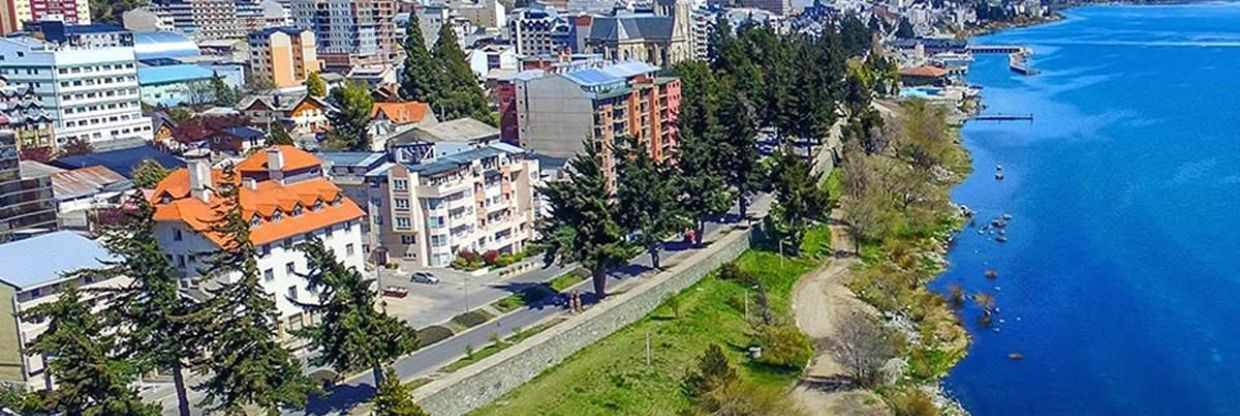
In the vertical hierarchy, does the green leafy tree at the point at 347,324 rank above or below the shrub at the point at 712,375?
above

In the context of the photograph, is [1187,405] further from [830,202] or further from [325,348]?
[325,348]

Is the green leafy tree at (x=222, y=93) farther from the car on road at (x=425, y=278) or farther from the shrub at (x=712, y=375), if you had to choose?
the shrub at (x=712, y=375)

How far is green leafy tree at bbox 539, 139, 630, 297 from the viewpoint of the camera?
2456 centimetres

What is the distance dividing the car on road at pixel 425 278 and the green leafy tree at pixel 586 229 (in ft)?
10.2

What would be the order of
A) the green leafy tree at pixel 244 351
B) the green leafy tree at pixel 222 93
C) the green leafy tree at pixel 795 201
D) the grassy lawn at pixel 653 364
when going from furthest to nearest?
the green leafy tree at pixel 222 93 → the green leafy tree at pixel 795 201 → the grassy lawn at pixel 653 364 → the green leafy tree at pixel 244 351

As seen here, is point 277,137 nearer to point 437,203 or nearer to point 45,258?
point 437,203

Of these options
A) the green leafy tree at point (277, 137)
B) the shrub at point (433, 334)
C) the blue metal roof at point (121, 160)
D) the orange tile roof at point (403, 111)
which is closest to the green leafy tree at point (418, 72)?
the orange tile roof at point (403, 111)

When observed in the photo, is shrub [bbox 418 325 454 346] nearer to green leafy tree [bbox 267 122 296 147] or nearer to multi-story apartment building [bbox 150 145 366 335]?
multi-story apartment building [bbox 150 145 366 335]

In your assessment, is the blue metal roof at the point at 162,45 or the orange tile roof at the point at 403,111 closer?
the orange tile roof at the point at 403,111

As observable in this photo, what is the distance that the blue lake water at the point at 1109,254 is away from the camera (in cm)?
2358

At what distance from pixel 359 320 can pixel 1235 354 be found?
18.0 m

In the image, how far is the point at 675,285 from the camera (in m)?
26.9

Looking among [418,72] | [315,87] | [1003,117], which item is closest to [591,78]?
[418,72]

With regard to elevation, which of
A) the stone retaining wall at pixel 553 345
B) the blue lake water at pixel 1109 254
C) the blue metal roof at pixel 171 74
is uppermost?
the blue metal roof at pixel 171 74
